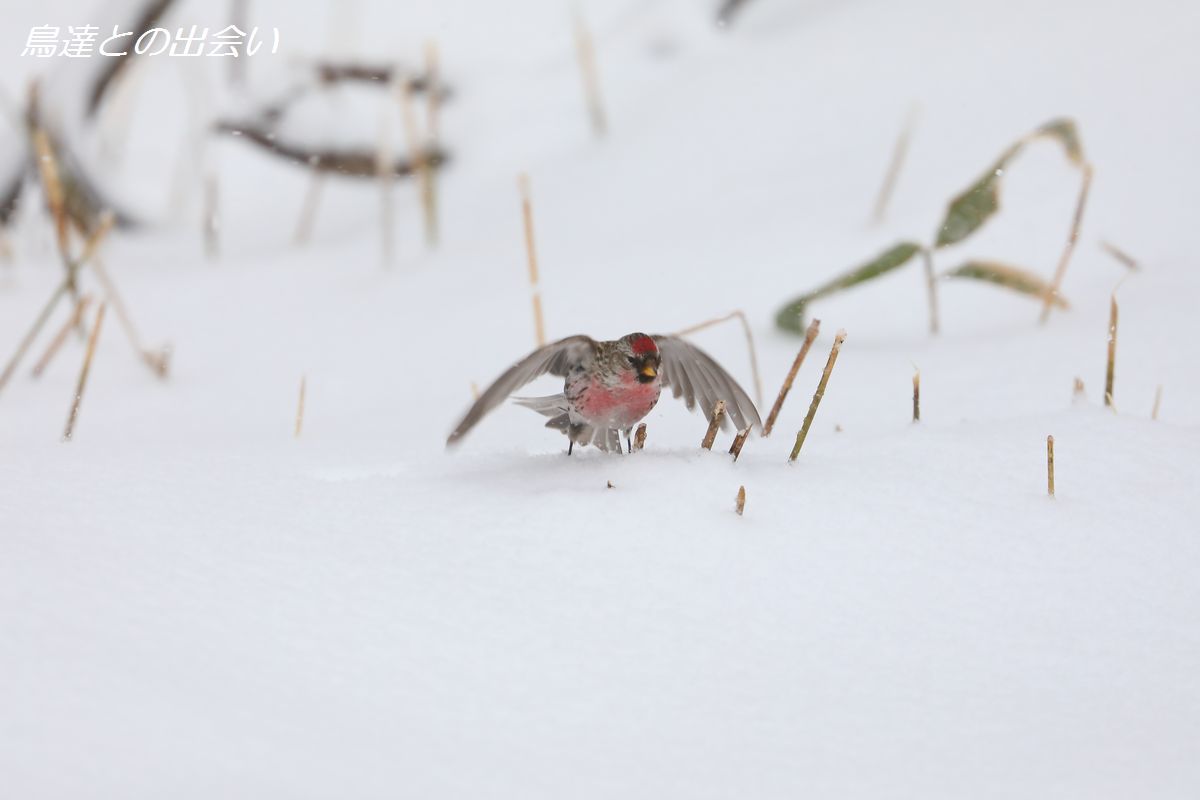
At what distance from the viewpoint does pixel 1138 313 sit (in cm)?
334

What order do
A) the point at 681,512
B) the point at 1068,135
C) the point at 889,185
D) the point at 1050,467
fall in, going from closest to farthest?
the point at 681,512 → the point at 1050,467 → the point at 1068,135 → the point at 889,185

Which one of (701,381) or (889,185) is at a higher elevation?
(889,185)

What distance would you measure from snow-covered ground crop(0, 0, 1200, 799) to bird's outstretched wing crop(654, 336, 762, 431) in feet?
0.49

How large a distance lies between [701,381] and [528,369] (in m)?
0.45

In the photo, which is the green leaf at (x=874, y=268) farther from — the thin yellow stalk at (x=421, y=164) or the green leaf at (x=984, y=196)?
the thin yellow stalk at (x=421, y=164)

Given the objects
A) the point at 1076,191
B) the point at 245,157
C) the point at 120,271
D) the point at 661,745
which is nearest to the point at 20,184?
the point at 120,271

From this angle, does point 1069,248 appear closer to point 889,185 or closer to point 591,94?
point 889,185

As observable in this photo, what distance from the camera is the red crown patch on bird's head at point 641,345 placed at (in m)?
2.30

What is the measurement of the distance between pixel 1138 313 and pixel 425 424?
2.01m

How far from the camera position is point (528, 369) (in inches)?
90.9

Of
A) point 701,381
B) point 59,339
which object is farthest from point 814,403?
point 59,339

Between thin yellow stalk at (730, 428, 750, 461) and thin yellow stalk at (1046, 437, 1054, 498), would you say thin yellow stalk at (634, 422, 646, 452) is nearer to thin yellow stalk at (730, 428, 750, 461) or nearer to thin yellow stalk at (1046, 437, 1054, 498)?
thin yellow stalk at (730, 428, 750, 461)

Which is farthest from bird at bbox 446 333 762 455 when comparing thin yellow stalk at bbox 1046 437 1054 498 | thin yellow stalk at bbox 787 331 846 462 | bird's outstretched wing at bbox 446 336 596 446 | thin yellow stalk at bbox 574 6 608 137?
thin yellow stalk at bbox 574 6 608 137

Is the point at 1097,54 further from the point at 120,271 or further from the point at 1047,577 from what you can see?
the point at 120,271
